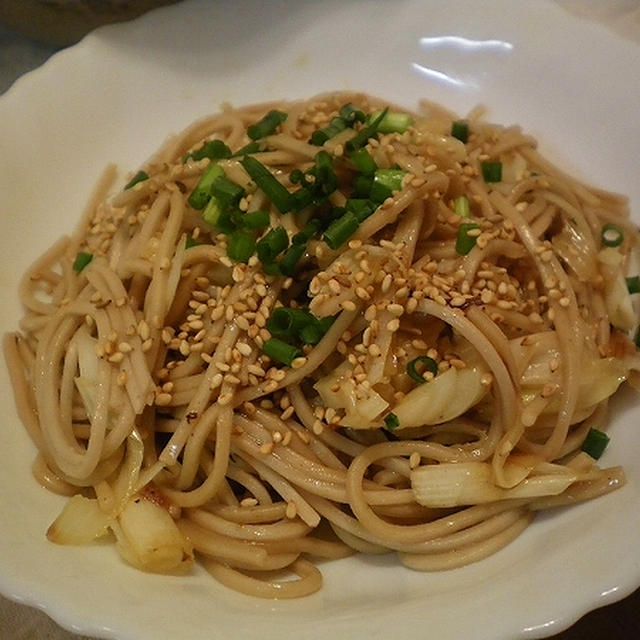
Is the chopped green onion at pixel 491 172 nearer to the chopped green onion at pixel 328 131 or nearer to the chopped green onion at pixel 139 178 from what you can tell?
the chopped green onion at pixel 328 131

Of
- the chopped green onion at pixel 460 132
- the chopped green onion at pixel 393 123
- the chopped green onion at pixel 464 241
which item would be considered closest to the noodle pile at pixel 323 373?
the chopped green onion at pixel 464 241

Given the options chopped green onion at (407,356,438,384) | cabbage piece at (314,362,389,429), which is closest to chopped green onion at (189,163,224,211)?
cabbage piece at (314,362,389,429)

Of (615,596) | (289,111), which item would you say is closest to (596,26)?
(289,111)

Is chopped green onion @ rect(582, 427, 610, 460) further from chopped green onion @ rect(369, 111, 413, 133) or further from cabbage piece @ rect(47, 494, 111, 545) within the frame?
cabbage piece @ rect(47, 494, 111, 545)

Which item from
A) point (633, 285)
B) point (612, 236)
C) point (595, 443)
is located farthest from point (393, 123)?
point (595, 443)

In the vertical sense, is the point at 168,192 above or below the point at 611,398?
above

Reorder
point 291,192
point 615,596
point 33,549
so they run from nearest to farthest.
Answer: point 615,596 → point 33,549 → point 291,192

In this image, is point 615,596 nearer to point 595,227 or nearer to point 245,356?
point 245,356
